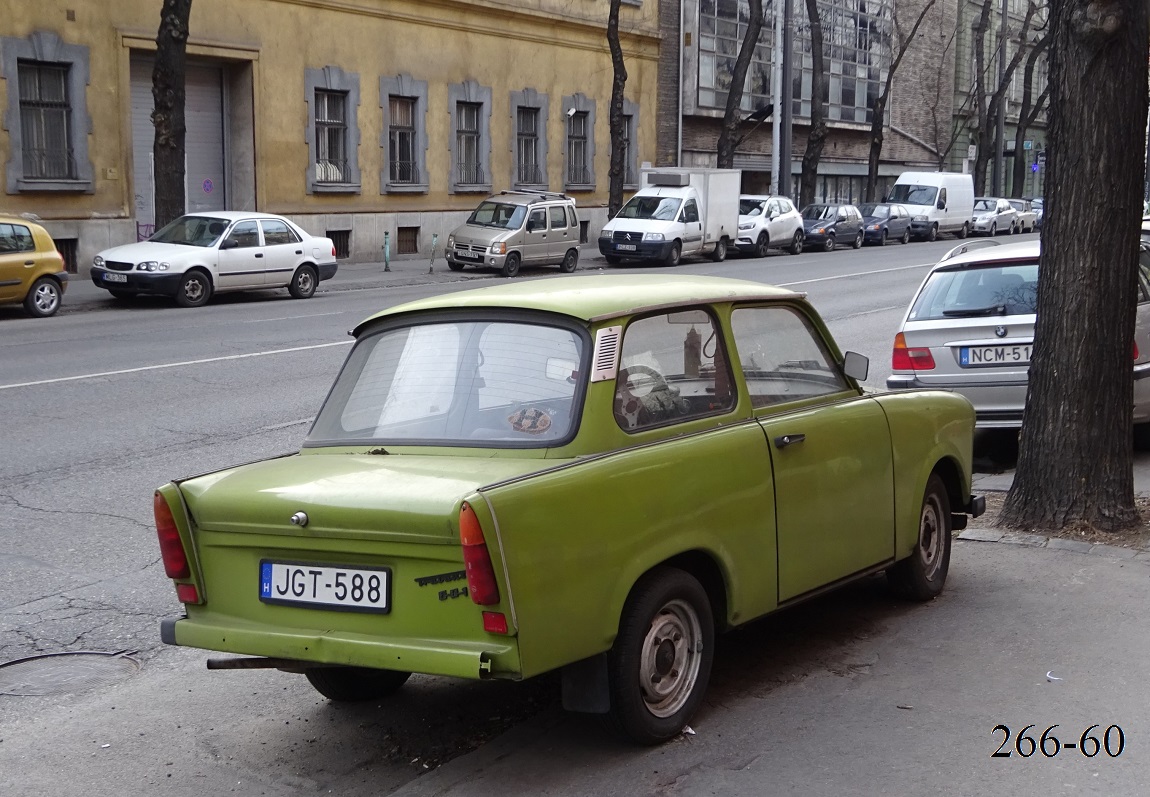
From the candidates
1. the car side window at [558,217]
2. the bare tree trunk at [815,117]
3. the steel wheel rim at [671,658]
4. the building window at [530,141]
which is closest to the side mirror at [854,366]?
the steel wheel rim at [671,658]

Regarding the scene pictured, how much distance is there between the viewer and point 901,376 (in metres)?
10.4

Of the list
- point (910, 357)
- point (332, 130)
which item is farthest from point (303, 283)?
point (910, 357)

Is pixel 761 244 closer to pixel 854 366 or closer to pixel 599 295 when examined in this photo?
pixel 854 366

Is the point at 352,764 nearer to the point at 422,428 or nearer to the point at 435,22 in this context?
the point at 422,428

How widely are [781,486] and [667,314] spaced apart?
792 mm

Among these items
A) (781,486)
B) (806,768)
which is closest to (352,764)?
(806,768)

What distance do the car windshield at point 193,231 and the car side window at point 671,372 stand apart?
18.7 m

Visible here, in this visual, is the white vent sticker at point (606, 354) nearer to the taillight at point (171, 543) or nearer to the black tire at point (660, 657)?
the black tire at point (660, 657)

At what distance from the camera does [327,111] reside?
3262 centimetres

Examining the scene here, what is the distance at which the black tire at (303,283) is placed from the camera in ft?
79.3

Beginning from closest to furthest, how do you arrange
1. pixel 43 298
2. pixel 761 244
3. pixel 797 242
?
pixel 43 298, pixel 761 244, pixel 797 242

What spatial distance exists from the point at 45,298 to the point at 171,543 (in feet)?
56.2

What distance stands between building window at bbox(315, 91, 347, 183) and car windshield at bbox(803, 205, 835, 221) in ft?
52.9

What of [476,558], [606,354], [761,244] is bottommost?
[476,558]
